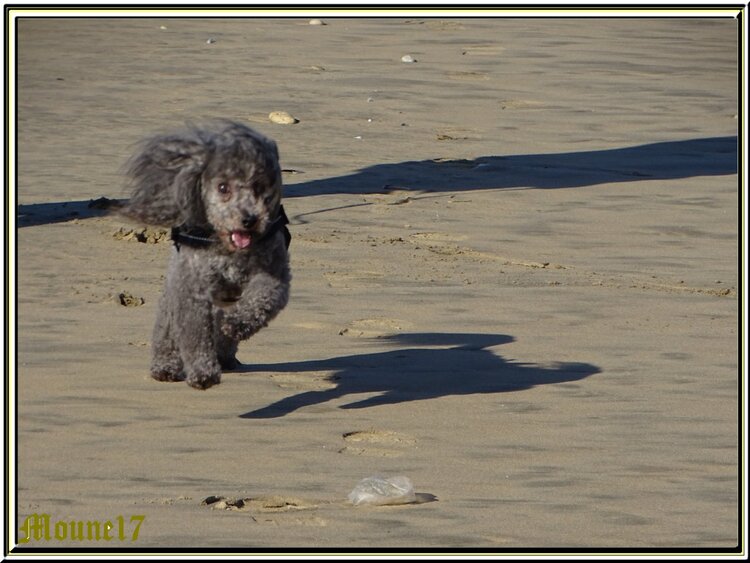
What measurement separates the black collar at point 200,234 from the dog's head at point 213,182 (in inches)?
1.4

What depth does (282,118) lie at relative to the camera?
18.9 metres

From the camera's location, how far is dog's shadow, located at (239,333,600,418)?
8.70 meters

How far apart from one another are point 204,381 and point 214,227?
828mm

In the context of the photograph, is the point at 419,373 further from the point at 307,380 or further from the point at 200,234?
the point at 200,234

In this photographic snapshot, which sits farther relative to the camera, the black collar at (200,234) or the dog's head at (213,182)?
the black collar at (200,234)

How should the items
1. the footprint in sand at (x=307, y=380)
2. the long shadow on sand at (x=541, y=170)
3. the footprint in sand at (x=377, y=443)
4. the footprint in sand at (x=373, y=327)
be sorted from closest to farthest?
1. the footprint in sand at (x=377, y=443)
2. the footprint in sand at (x=307, y=380)
3. the footprint in sand at (x=373, y=327)
4. the long shadow on sand at (x=541, y=170)

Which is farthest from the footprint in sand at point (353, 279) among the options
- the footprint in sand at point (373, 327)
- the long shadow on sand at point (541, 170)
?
the long shadow on sand at point (541, 170)

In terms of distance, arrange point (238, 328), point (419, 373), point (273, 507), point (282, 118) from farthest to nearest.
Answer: point (282, 118) → point (419, 373) → point (238, 328) → point (273, 507)

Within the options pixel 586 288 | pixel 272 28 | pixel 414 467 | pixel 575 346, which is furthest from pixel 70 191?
pixel 272 28

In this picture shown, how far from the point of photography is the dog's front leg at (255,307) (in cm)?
808

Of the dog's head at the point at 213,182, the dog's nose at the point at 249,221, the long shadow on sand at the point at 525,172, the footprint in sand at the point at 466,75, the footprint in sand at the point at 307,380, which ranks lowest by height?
the footprint in sand at the point at 307,380

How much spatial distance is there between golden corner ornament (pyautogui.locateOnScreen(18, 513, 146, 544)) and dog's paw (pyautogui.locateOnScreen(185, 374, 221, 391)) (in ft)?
6.82

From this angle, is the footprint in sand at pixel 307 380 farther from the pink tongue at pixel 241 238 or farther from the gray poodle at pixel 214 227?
the pink tongue at pixel 241 238

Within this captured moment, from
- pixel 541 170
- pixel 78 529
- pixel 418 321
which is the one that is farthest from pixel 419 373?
pixel 541 170
